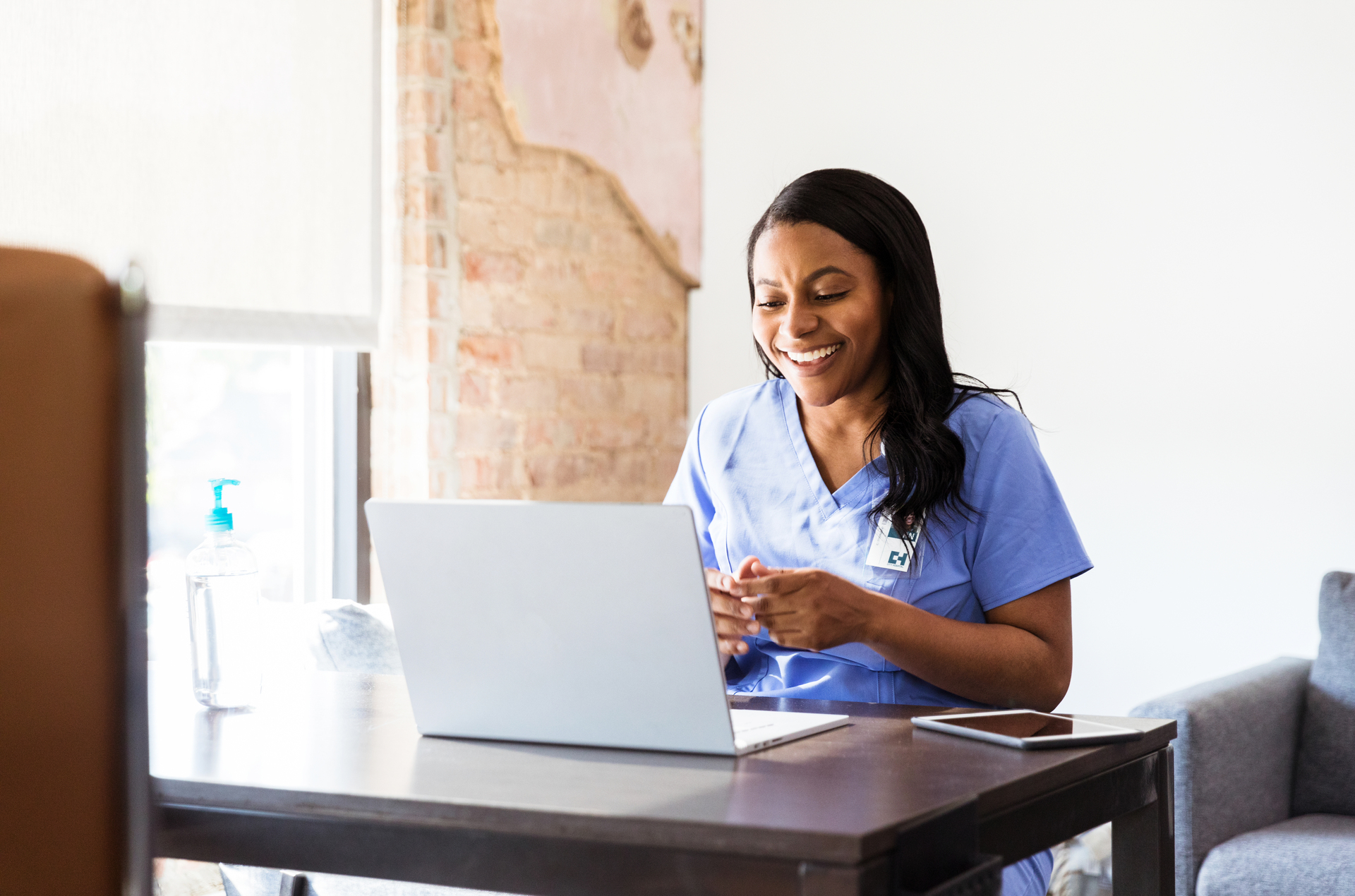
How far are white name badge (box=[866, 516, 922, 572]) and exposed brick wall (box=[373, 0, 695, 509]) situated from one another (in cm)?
132

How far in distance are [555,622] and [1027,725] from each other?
1.41 feet

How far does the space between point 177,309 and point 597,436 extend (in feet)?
3.68

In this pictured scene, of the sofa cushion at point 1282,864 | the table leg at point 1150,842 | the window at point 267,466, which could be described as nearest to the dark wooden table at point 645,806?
the table leg at point 1150,842

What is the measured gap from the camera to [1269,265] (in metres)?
2.71

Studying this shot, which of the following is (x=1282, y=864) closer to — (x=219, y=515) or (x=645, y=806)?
(x=645, y=806)

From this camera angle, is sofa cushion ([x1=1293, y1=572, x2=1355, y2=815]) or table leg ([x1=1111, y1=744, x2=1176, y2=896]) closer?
table leg ([x1=1111, y1=744, x2=1176, y2=896])

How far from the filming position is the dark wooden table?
2.77 ft

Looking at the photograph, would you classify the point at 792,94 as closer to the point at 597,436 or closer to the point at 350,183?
the point at 597,436

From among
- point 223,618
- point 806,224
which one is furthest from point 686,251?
point 223,618

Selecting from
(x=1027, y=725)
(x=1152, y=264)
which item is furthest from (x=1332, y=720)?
(x=1027, y=725)

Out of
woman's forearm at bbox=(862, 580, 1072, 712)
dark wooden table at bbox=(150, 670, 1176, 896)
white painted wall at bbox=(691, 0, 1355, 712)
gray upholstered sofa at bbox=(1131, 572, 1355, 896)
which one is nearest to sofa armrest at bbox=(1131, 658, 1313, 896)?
gray upholstered sofa at bbox=(1131, 572, 1355, 896)

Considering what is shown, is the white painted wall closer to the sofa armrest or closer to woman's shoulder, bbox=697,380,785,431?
the sofa armrest

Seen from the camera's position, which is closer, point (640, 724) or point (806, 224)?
point (640, 724)

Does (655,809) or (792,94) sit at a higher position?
(792,94)
